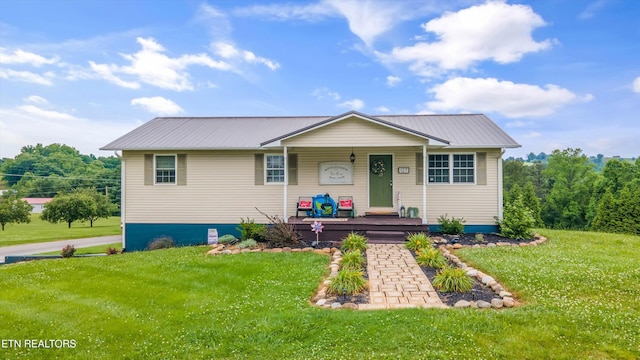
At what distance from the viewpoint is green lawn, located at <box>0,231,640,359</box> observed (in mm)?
3236

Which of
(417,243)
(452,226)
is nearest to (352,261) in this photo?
(417,243)

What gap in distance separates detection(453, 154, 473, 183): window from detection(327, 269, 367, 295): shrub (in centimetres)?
679

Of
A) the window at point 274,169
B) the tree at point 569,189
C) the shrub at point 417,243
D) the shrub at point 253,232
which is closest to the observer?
the shrub at point 417,243

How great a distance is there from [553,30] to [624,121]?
9.90m

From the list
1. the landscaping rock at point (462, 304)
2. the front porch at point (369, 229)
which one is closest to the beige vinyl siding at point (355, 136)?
the front porch at point (369, 229)

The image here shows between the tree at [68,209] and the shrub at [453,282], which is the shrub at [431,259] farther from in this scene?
the tree at [68,209]

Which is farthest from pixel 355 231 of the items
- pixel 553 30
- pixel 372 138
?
pixel 553 30

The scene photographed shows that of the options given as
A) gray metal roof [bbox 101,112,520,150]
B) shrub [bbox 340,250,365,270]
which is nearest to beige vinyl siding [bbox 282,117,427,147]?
gray metal roof [bbox 101,112,520,150]

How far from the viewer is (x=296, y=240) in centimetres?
862

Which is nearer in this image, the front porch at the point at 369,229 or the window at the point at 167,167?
the front porch at the point at 369,229

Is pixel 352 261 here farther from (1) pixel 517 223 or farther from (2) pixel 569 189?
(2) pixel 569 189

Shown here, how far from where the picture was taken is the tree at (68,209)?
20500mm

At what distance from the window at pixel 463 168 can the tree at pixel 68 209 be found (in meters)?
23.0

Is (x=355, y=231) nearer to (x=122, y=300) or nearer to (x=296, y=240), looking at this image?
(x=296, y=240)
